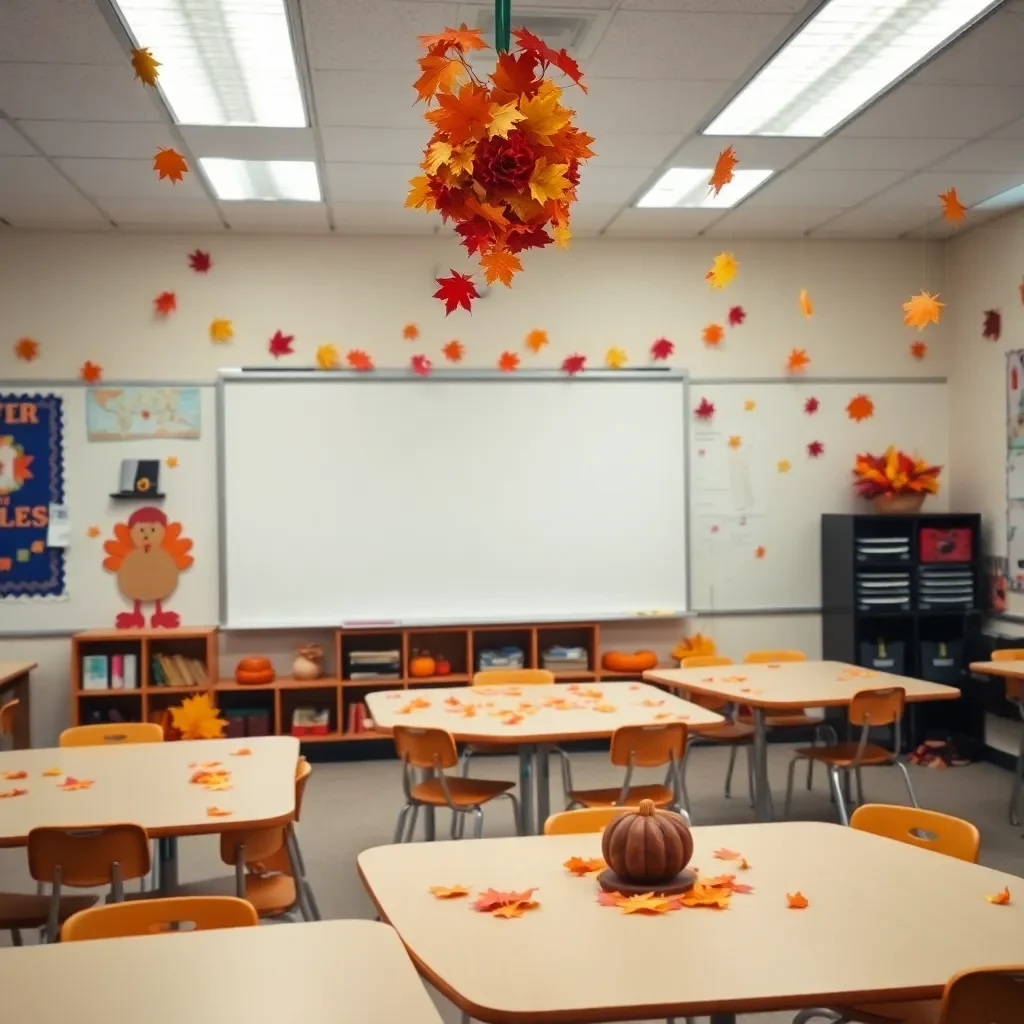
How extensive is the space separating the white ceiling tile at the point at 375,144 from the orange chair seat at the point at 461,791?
2.82m

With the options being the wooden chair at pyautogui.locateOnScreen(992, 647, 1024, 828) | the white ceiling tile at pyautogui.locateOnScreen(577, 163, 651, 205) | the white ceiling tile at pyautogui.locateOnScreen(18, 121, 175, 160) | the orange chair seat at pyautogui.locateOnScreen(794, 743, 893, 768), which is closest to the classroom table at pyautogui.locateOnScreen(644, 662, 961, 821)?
the orange chair seat at pyautogui.locateOnScreen(794, 743, 893, 768)

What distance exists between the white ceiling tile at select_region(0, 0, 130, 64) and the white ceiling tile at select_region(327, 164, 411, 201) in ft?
5.30

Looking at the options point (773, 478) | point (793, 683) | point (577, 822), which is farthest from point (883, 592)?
point (577, 822)

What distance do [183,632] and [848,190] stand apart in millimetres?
4451

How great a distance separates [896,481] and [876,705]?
8.83 feet

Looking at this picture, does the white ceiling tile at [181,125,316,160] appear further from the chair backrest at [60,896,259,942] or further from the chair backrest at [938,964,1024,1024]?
the chair backrest at [938,964,1024,1024]

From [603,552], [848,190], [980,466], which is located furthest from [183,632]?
[980,466]

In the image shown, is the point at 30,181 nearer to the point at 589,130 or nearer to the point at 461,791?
the point at 589,130

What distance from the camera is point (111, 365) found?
22.8 feet

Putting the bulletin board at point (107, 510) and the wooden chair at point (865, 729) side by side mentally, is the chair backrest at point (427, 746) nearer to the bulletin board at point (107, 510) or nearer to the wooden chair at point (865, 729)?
the wooden chair at point (865, 729)

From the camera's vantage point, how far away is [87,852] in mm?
2955

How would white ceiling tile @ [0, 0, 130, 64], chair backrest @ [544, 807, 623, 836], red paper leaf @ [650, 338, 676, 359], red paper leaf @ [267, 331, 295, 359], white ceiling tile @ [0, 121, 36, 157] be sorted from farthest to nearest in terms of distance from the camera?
red paper leaf @ [650, 338, 676, 359]
red paper leaf @ [267, 331, 295, 359]
white ceiling tile @ [0, 121, 36, 157]
white ceiling tile @ [0, 0, 130, 64]
chair backrest @ [544, 807, 623, 836]

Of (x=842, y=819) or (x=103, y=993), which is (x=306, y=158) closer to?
(x=842, y=819)

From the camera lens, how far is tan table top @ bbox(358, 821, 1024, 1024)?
1.82 m
